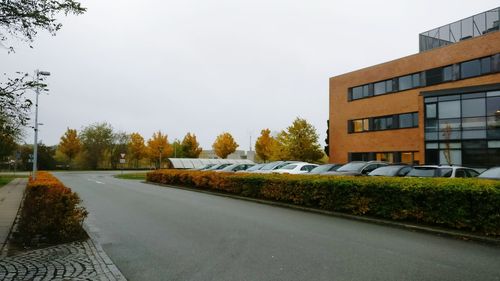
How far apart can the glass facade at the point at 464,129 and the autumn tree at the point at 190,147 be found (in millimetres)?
56941

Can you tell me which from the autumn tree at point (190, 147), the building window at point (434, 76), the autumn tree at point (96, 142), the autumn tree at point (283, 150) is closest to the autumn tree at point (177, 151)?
the autumn tree at point (190, 147)

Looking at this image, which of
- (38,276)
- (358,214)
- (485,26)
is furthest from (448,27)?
(38,276)

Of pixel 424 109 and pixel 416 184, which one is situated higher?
pixel 424 109

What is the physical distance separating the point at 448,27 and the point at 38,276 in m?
37.3

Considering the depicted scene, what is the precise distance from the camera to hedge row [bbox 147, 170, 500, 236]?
26.7 ft

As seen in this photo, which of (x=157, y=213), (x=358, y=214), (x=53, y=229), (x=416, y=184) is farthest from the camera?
(x=157, y=213)

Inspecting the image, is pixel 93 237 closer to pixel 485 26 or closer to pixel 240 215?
pixel 240 215

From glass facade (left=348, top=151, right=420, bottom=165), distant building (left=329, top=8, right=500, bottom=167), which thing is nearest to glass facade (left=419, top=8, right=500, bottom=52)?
distant building (left=329, top=8, right=500, bottom=167)

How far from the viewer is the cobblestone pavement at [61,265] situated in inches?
211

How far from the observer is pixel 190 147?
7838cm

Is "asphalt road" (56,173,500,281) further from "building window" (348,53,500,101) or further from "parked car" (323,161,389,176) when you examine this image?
"building window" (348,53,500,101)

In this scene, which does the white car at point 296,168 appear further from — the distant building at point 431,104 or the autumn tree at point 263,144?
the autumn tree at point 263,144

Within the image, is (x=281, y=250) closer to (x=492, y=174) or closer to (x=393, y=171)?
(x=492, y=174)

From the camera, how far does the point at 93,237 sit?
8.41 m
